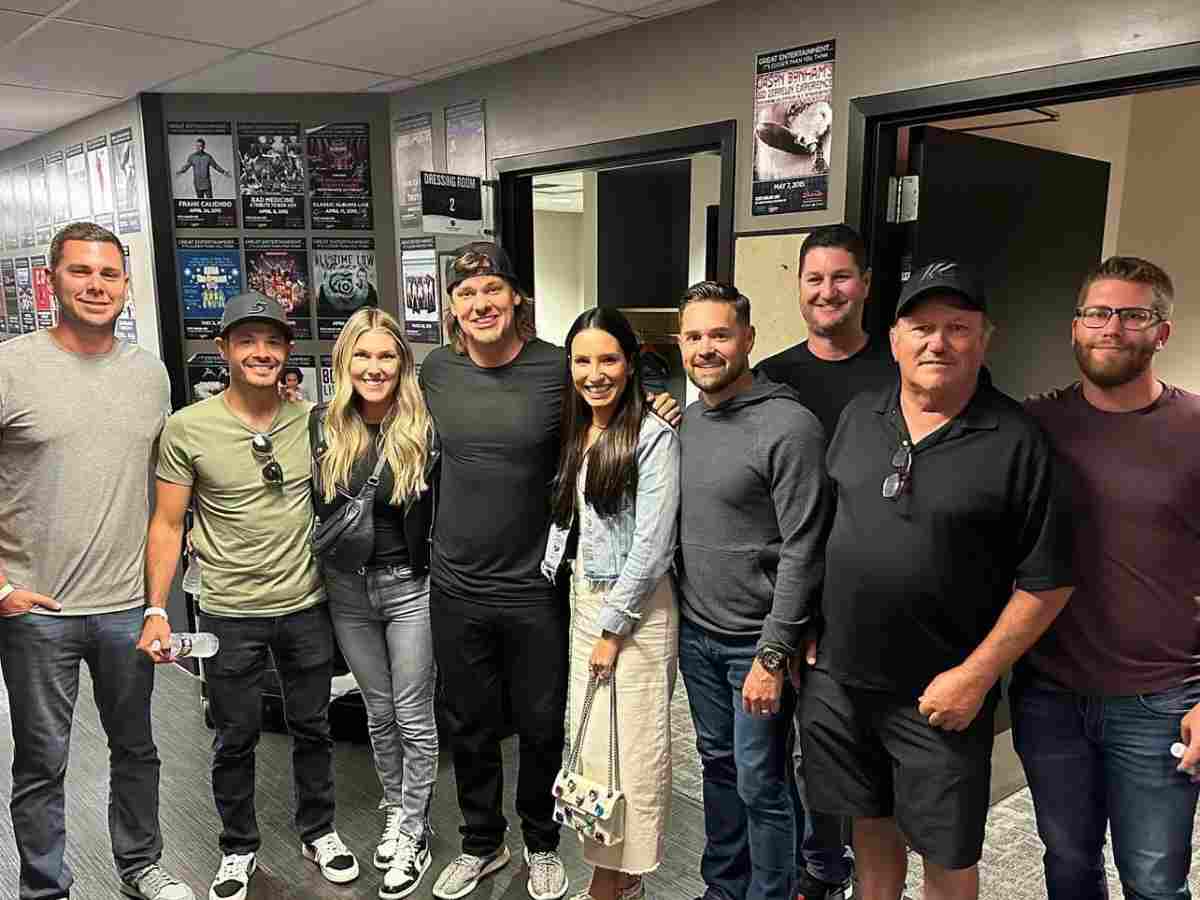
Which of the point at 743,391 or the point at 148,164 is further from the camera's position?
the point at 148,164

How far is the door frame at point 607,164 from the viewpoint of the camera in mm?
2674

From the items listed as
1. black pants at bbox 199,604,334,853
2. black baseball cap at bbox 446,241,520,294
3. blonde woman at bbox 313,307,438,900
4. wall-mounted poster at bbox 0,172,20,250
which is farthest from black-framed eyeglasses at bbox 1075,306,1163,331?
wall-mounted poster at bbox 0,172,20,250

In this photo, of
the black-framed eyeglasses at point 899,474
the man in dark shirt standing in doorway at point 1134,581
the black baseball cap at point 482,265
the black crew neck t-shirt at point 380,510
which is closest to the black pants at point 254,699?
the black crew neck t-shirt at point 380,510

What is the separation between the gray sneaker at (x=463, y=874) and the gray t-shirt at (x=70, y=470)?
103cm

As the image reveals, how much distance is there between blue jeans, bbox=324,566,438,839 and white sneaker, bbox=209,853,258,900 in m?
0.40

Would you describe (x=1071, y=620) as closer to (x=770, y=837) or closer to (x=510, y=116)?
(x=770, y=837)

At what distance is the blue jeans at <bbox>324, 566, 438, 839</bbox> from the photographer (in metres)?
2.18

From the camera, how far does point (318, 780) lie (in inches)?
90.7

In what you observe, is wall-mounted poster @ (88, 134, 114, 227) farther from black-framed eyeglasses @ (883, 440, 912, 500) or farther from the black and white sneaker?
black-framed eyeglasses @ (883, 440, 912, 500)

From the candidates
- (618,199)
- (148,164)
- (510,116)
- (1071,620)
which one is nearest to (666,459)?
(1071,620)

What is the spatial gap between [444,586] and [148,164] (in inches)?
108

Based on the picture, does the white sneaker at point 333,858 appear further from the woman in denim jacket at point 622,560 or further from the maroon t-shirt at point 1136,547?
the maroon t-shirt at point 1136,547

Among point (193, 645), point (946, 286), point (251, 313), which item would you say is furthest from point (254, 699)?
point (946, 286)

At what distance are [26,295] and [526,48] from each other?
3.67 metres
